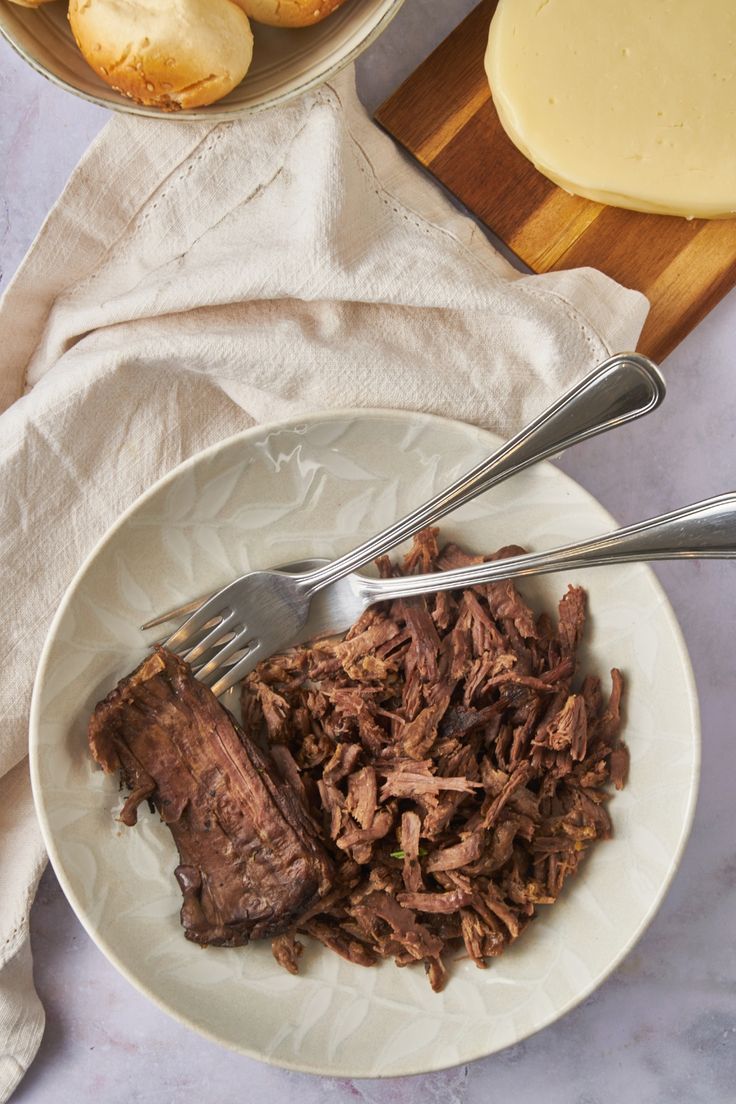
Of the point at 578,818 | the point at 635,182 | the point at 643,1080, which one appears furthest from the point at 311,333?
the point at 643,1080

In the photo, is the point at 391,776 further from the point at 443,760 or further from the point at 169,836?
the point at 169,836

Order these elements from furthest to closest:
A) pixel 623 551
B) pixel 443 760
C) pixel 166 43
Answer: pixel 443 760, pixel 623 551, pixel 166 43

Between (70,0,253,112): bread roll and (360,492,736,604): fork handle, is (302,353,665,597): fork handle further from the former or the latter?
(70,0,253,112): bread roll

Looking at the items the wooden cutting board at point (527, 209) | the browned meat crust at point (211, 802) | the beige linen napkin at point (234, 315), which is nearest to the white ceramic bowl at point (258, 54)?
the beige linen napkin at point (234, 315)

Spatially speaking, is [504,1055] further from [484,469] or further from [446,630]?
[484,469]

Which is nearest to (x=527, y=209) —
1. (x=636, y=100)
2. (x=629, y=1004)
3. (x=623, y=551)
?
(x=636, y=100)

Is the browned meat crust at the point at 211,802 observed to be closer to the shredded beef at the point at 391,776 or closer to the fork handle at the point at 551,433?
the shredded beef at the point at 391,776
